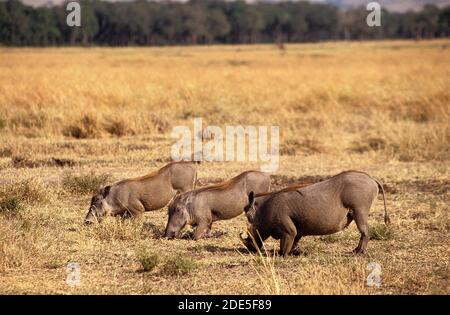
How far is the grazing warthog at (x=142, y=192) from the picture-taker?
1034 centimetres

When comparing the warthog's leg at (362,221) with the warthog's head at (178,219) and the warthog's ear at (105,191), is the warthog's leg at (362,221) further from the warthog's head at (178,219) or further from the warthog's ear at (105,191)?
the warthog's ear at (105,191)

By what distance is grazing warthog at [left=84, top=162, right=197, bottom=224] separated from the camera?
407 inches

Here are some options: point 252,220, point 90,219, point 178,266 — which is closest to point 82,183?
point 90,219

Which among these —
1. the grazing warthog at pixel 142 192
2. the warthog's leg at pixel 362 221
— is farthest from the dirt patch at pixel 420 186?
the warthog's leg at pixel 362 221

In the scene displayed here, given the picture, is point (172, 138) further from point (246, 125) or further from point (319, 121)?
point (319, 121)

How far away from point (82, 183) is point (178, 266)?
4657mm

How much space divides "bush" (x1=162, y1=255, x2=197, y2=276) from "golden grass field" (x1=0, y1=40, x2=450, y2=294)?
13mm

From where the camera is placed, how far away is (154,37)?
9700 cm

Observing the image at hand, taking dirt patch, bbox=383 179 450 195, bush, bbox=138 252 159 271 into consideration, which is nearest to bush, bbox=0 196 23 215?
bush, bbox=138 252 159 271

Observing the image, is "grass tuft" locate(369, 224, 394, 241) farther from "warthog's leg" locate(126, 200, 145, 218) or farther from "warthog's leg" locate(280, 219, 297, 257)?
"warthog's leg" locate(126, 200, 145, 218)

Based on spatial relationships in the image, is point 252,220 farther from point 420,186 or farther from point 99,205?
point 420,186
